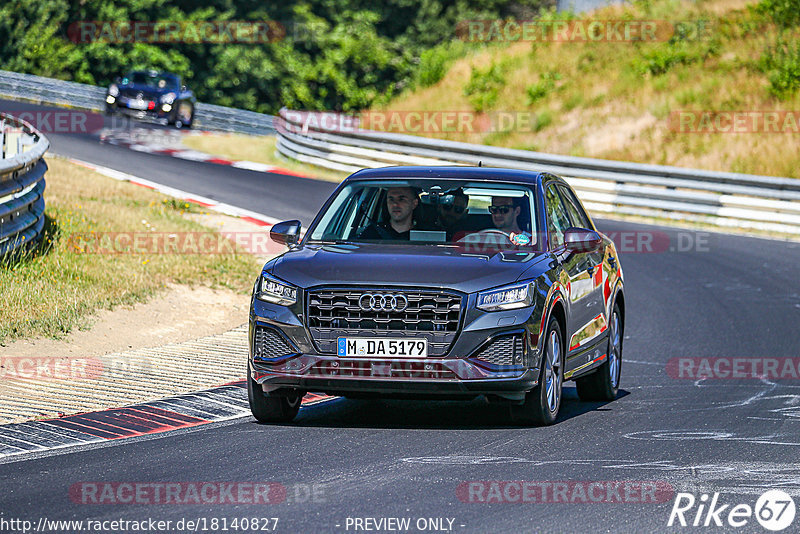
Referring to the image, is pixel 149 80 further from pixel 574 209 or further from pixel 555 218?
pixel 555 218

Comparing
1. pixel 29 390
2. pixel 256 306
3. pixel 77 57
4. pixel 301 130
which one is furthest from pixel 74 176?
pixel 77 57

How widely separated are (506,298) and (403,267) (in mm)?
659

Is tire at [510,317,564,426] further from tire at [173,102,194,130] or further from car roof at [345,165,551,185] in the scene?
tire at [173,102,194,130]

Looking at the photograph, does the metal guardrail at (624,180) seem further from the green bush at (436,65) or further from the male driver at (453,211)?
the male driver at (453,211)

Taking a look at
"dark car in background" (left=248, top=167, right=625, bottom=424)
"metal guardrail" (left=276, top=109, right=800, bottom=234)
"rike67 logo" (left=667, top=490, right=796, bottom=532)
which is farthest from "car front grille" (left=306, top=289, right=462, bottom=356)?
"metal guardrail" (left=276, top=109, right=800, bottom=234)

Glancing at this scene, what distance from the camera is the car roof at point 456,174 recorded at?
30.6 feet

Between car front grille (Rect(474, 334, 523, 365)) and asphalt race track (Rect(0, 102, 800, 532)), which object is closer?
asphalt race track (Rect(0, 102, 800, 532))

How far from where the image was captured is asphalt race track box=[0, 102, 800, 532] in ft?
20.1

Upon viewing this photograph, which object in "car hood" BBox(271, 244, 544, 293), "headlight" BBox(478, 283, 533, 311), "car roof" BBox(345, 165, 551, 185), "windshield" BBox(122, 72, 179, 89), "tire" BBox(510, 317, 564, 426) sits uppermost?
"car roof" BBox(345, 165, 551, 185)

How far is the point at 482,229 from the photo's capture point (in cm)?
902

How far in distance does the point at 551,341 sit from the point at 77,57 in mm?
52224

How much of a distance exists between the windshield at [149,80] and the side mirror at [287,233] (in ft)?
100

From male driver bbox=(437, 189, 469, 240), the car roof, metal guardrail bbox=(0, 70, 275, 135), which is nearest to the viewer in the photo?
male driver bbox=(437, 189, 469, 240)

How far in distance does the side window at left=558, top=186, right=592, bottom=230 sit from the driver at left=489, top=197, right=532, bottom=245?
1.01 meters
